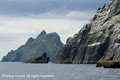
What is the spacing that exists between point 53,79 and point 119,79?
19.8 m

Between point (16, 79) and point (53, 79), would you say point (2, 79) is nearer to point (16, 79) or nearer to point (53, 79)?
point (16, 79)

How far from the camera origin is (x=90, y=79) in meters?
124

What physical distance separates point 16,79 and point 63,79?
46.3ft

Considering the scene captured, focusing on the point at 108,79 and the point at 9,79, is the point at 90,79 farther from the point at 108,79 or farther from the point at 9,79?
the point at 9,79

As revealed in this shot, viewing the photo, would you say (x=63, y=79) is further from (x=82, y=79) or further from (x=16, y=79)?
(x=16, y=79)

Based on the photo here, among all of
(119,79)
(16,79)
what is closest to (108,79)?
(119,79)

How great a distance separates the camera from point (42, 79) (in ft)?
398

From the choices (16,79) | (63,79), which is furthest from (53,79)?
(16,79)

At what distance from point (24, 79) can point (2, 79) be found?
6638mm

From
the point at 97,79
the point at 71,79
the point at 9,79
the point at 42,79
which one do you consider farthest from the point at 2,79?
the point at 97,79

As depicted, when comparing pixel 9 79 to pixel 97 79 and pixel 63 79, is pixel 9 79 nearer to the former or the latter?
pixel 63 79

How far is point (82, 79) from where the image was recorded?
407 ft

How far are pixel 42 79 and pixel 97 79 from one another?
16.6 metres

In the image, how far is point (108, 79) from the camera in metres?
124
